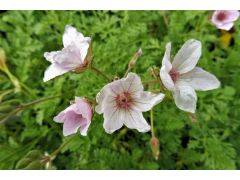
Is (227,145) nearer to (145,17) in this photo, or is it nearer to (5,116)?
(145,17)

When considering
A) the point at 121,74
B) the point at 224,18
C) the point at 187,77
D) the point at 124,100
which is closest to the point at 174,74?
the point at 187,77

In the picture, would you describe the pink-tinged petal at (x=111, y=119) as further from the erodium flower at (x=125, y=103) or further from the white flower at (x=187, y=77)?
the white flower at (x=187, y=77)

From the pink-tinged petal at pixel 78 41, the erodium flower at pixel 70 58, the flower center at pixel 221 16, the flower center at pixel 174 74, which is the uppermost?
the pink-tinged petal at pixel 78 41

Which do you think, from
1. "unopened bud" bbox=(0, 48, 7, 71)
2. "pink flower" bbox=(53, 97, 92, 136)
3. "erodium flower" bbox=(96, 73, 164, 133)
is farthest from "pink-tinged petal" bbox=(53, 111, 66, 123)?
"unopened bud" bbox=(0, 48, 7, 71)

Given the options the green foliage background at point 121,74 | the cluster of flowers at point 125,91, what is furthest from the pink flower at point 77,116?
the green foliage background at point 121,74

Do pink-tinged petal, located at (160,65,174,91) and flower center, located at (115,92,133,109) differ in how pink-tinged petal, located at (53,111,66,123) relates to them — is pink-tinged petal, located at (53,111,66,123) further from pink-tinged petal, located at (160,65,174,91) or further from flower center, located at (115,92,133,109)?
pink-tinged petal, located at (160,65,174,91)

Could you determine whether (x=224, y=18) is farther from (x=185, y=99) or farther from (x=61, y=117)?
(x=61, y=117)
